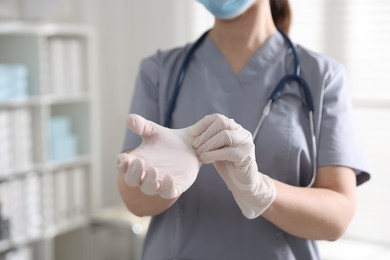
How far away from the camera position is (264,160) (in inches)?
45.5

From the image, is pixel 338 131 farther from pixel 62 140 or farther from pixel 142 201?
pixel 62 140

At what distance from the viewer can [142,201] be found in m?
1.12

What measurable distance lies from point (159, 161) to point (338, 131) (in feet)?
1.63

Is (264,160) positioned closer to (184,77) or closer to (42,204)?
(184,77)

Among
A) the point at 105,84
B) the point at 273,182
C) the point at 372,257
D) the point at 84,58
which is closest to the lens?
the point at 273,182

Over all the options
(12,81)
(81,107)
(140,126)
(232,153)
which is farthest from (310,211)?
(81,107)

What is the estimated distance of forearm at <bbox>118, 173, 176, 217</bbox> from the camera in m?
1.11

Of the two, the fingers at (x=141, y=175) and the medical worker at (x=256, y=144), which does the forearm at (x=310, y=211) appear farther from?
the fingers at (x=141, y=175)

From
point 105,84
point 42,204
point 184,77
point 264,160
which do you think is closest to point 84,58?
point 105,84

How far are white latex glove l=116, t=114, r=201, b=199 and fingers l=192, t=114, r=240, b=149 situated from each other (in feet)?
0.05

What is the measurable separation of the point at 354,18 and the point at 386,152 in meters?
0.62

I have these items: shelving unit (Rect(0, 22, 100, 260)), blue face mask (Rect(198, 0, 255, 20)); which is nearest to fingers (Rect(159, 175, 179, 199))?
blue face mask (Rect(198, 0, 255, 20))

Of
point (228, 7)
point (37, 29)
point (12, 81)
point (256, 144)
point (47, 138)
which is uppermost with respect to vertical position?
point (228, 7)

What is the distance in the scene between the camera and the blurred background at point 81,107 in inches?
99.0
